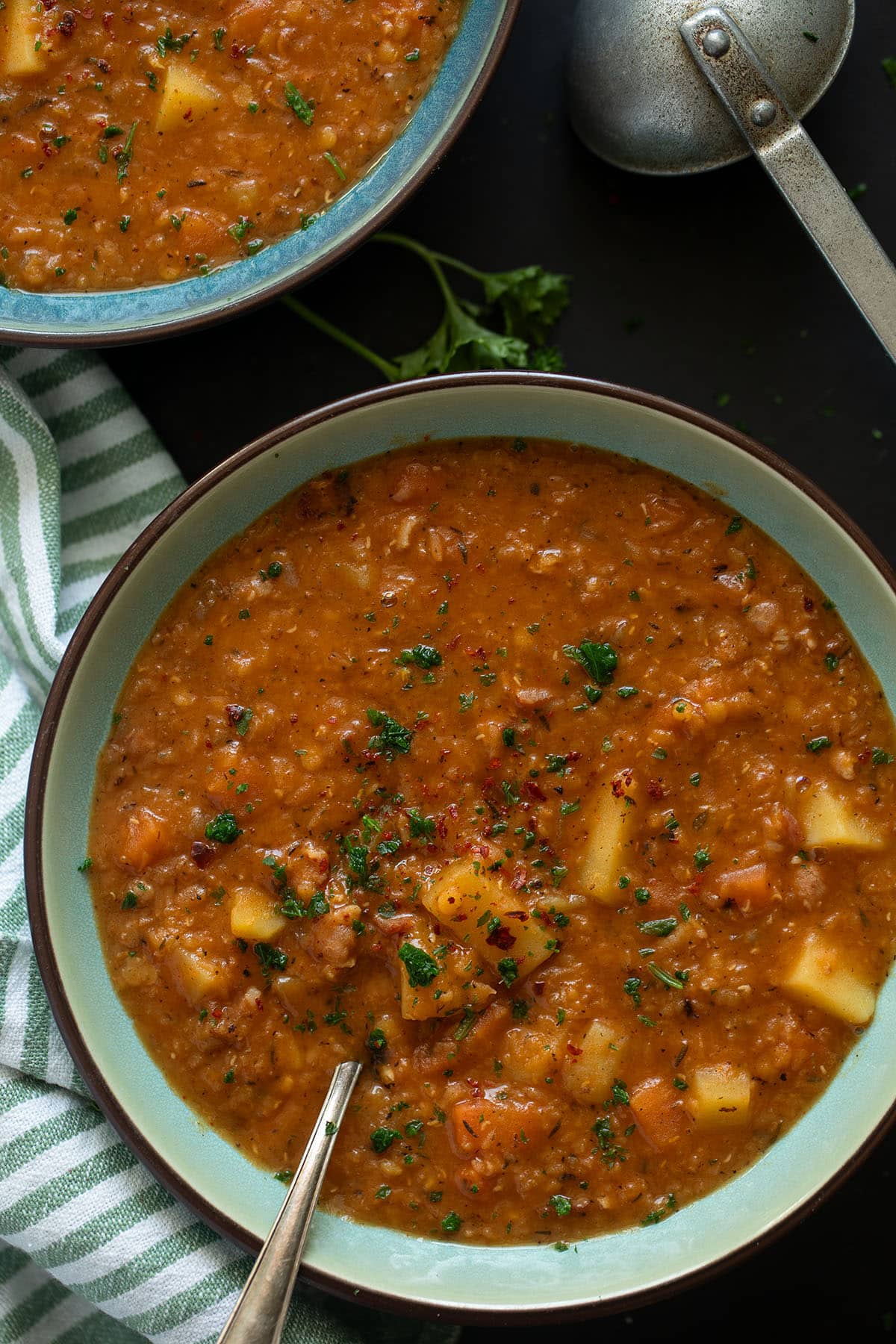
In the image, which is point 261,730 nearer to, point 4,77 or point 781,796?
point 781,796

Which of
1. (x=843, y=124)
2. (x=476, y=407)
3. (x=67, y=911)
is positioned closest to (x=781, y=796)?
(x=476, y=407)

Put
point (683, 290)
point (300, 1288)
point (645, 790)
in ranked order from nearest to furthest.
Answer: point (645, 790) → point (300, 1288) → point (683, 290)

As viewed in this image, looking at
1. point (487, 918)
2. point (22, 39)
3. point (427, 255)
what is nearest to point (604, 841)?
point (487, 918)

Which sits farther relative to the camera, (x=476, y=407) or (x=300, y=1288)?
(x=300, y=1288)

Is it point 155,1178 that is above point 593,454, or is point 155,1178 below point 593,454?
below

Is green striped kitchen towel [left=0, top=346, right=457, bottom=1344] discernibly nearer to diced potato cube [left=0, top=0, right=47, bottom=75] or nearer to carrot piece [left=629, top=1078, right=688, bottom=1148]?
diced potato cube [left=0, top=0, right=47, bottom=75]

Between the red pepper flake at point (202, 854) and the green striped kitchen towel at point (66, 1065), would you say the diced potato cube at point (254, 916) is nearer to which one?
the red pepper flake at point (202, 854)
